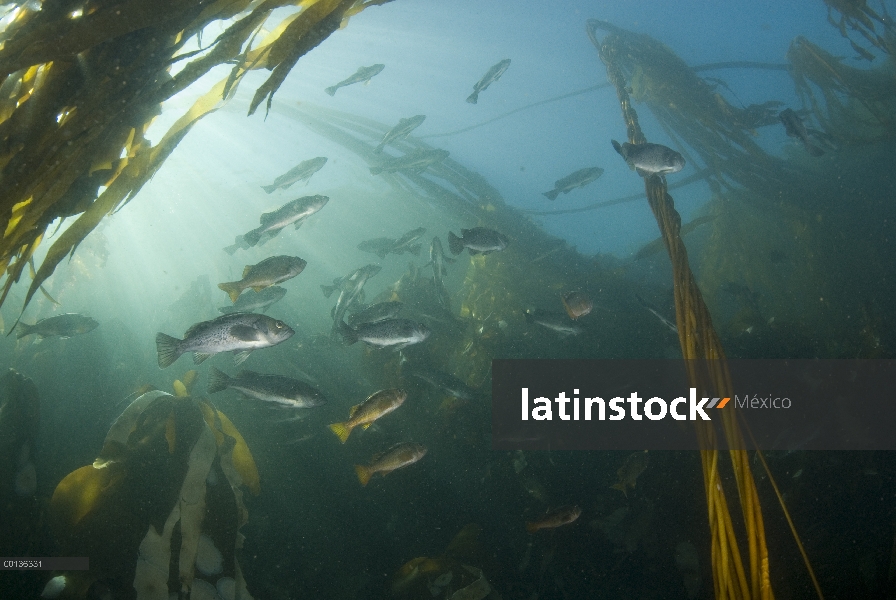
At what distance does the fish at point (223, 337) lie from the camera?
3.39m

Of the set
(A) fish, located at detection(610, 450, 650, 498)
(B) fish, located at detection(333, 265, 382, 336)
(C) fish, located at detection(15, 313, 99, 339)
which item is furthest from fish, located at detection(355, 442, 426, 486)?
(C) fish, located at detection(15, 313, 99, 339)

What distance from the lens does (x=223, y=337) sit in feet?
11.2

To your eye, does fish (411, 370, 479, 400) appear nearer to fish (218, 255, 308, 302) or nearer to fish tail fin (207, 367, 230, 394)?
fish (218, 255, 308, 302)

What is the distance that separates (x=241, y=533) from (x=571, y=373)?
5374mm

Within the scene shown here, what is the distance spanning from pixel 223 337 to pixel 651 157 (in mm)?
4467

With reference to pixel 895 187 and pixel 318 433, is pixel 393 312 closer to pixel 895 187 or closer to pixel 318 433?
pixel 318 433

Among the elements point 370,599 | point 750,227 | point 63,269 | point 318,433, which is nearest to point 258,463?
point 318,433

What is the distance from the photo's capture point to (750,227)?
12656 mm

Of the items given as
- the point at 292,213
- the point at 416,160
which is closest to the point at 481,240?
the point at 292,213

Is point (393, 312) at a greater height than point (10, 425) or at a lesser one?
greater

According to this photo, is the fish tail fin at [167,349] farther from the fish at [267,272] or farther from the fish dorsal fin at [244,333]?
the fish at [267,272]

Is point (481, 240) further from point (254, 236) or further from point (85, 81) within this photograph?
point (85, 81)
